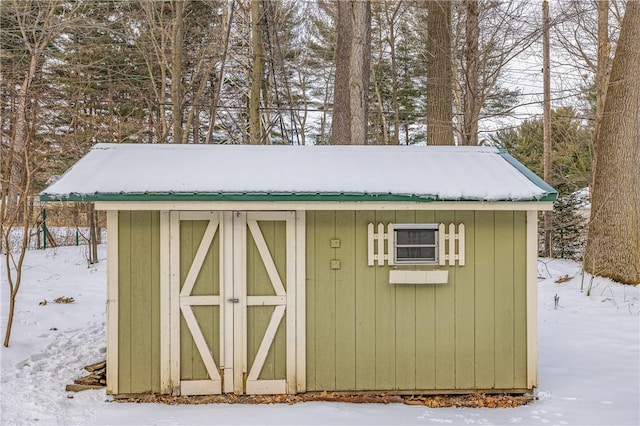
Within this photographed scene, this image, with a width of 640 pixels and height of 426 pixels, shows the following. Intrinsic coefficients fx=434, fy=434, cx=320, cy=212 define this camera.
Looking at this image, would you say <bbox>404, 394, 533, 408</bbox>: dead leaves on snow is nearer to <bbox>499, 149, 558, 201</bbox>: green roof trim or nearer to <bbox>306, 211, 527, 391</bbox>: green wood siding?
<bbox>306, 211, 527, 391</bbox>: green wood siding

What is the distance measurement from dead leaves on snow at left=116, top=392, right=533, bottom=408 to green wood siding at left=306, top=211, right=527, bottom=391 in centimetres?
8

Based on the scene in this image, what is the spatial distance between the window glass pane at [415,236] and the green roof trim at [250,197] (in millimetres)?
390

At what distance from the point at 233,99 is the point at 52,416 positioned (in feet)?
39.6

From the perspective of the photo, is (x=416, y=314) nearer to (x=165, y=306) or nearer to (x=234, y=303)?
(x=234, y=303)

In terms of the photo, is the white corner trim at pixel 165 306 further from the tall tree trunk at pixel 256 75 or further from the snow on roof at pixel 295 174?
the tall tree trunk at pixel 256 75

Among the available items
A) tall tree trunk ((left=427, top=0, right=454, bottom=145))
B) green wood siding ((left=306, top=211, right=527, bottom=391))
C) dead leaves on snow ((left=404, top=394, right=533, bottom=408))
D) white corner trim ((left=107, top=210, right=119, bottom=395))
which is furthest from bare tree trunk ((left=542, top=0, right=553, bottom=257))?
white corner trim ((left=107, top=210, right=119, bottom=395))

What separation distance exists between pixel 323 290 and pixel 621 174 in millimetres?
6536

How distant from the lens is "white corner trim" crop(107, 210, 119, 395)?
3865 millimetres

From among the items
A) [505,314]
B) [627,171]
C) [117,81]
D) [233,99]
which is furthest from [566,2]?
[117,81]

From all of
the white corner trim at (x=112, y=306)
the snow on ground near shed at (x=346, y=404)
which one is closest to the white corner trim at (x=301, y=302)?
the snow on ground near shed at (x=346, y=404)

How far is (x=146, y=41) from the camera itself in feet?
41.0

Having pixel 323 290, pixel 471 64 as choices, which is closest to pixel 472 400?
pixel 323 290

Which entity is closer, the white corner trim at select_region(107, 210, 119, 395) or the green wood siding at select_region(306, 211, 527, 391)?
the white corner trim at select_region(107, 210, 119, 395)

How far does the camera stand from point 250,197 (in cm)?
370
